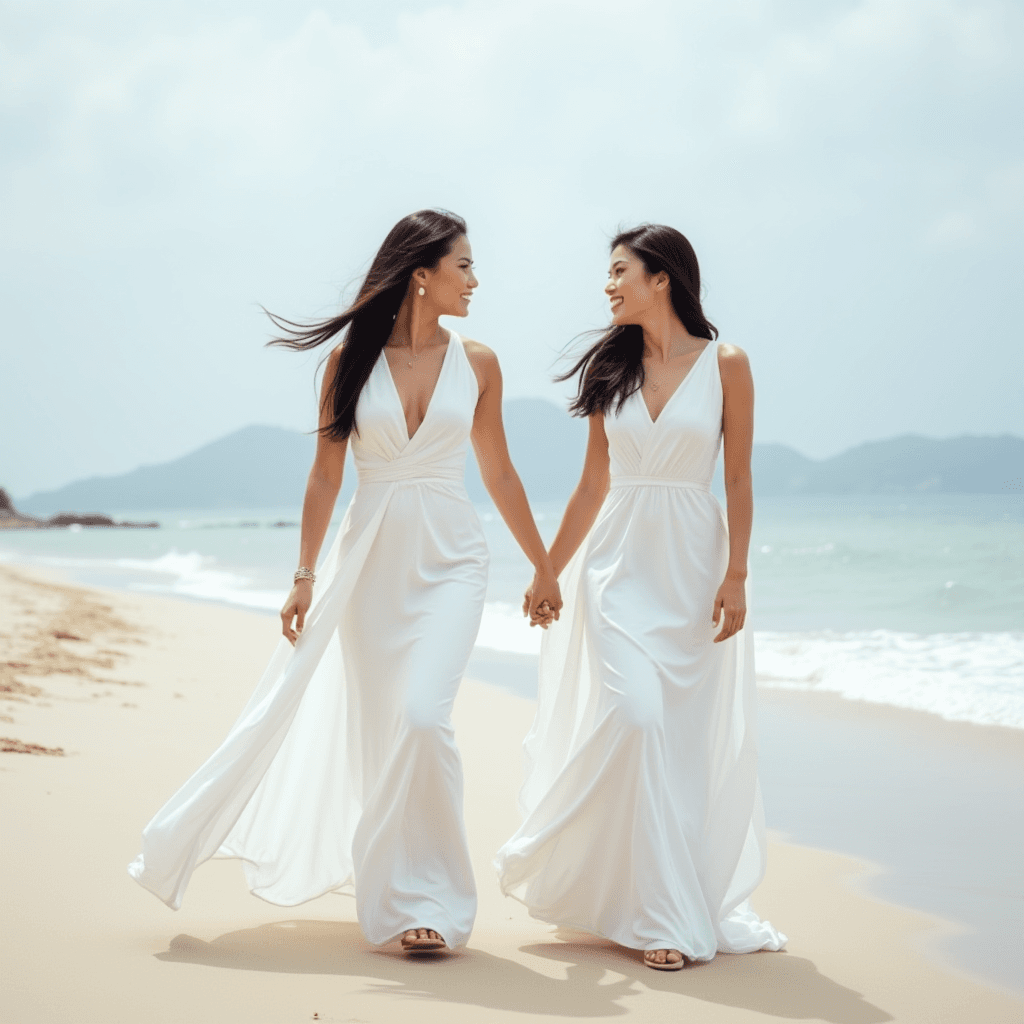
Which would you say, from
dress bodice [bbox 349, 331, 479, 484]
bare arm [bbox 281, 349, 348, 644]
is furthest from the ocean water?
bare arm [bbox 281, 349, 348, 644]

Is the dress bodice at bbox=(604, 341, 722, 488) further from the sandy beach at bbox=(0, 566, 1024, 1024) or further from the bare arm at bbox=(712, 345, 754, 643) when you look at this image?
the sandy beach at bbox=(0, 566, 1024, 1024)

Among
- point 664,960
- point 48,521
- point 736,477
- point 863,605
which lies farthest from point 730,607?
point 48,521

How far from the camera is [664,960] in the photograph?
12.3 feet

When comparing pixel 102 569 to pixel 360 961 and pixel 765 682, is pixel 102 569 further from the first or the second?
pixel 360 961

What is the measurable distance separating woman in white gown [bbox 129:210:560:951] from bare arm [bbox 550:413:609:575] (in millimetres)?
130

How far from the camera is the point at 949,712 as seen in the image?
338 inches

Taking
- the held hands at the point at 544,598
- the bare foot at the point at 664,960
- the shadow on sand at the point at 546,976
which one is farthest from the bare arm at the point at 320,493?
the bare foot at the point at 664,960

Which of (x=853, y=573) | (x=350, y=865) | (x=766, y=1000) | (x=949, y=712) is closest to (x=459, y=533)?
(x=350, y=865)

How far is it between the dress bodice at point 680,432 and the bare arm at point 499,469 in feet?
1.35

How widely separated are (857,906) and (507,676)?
610 centimetres

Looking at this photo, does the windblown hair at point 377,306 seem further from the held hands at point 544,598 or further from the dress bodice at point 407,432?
the held hands at point 544,598

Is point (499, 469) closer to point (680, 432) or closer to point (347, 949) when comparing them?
point (680, 432)

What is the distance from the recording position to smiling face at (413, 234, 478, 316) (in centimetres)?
434

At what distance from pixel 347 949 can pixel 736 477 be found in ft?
6.60
